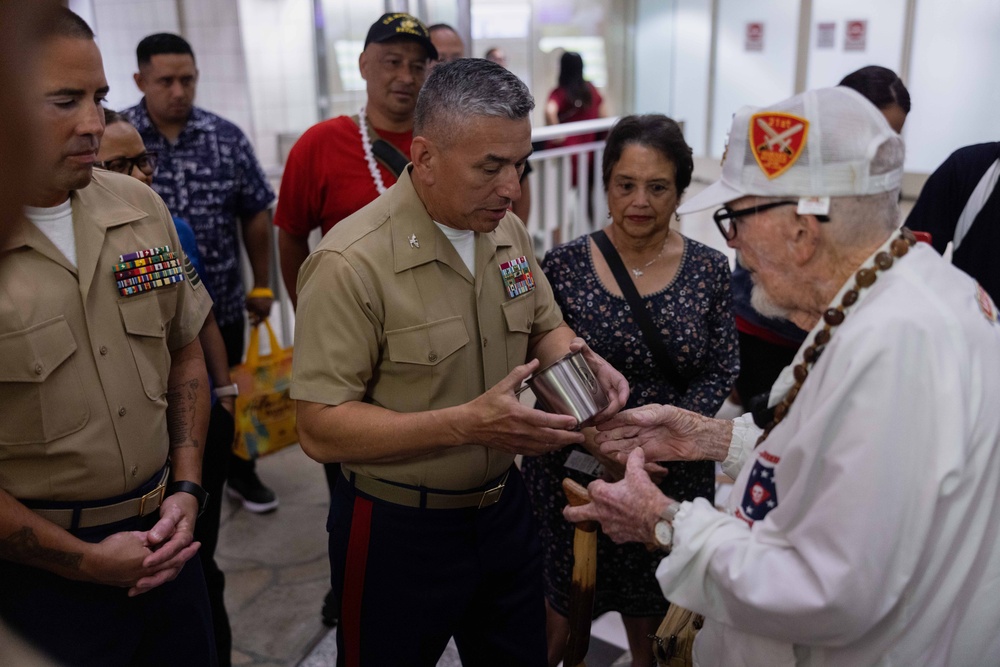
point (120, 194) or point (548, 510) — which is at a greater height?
point (120, 194)

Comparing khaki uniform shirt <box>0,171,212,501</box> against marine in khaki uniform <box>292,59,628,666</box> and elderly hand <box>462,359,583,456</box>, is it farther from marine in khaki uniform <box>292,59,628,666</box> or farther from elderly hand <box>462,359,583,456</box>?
elderly hand <box>462,359,583,456</box>

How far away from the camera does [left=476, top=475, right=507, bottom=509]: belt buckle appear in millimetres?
2055

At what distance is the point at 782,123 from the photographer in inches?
55.9

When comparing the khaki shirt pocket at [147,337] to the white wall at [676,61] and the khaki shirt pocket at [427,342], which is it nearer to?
the khaki shirt pocket at [427,342]

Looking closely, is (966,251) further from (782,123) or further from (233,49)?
(233,49)

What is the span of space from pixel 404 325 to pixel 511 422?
37 centimetres

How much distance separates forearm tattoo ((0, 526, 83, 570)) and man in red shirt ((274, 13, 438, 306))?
171cm

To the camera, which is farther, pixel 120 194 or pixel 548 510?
pixel 548 510

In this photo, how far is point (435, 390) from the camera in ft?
6.38

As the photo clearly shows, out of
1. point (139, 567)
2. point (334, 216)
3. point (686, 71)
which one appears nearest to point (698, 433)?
point (139, 567)

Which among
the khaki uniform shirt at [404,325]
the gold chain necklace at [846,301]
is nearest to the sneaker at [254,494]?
the khaki uniform shirt at [404,325]

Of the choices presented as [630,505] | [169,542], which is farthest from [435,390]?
[169,542]

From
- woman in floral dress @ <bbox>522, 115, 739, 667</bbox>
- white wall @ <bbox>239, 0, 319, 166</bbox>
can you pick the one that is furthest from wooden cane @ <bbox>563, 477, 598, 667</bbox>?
white wall @ <bbox>239, 0, 319, 166</bbox>

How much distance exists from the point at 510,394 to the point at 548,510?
3.62 feet
